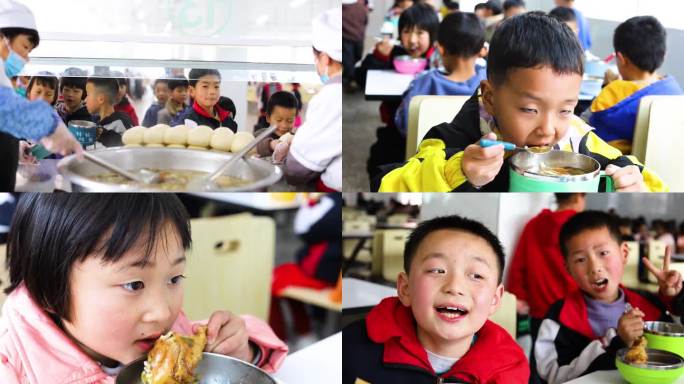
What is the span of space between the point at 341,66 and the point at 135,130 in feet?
1.29

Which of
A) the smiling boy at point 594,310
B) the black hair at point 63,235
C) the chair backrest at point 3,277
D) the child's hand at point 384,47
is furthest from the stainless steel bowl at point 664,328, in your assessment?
the child's hand at point 384,47

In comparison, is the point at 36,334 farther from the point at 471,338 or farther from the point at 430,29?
the point at 430,29

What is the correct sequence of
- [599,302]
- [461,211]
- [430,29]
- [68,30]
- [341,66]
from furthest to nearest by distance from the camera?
[430,29], [599,302], [461,211], [341,66], [68,30]

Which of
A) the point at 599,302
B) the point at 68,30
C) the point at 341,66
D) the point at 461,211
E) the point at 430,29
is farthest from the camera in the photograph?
the point at 430,29

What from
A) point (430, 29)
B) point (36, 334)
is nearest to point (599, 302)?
point (36, 334)

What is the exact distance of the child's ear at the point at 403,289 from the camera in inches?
64.2

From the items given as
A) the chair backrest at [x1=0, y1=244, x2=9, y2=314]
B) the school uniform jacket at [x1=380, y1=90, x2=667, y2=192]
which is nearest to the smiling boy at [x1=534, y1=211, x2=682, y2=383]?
the school uniform jacket at [x1=380, y1=90, x2=667, y2=192]

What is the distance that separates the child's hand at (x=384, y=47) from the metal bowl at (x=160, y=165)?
314cm

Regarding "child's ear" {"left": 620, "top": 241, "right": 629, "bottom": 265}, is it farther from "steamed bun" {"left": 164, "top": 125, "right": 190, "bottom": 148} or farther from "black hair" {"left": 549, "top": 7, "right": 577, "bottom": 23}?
"steamed bun" {"left": 164, "top": 125, "right": 190, "bottom": 148}

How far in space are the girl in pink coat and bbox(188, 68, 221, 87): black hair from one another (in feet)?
0.73

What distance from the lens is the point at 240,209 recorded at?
147 cm

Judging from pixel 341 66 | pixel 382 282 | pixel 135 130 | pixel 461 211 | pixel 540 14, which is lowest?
pixel 382 282

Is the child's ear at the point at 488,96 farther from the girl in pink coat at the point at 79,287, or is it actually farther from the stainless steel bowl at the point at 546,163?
the girl in pink coat at the point at 79,287

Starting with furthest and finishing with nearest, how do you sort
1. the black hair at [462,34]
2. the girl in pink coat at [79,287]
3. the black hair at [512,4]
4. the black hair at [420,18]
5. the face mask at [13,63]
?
Answer: the black hair at [420,18] < the black hair at [462,34] < the black hair at [512,4] < the girl in pink coat at [79,287] < the face mask at [13,63]
